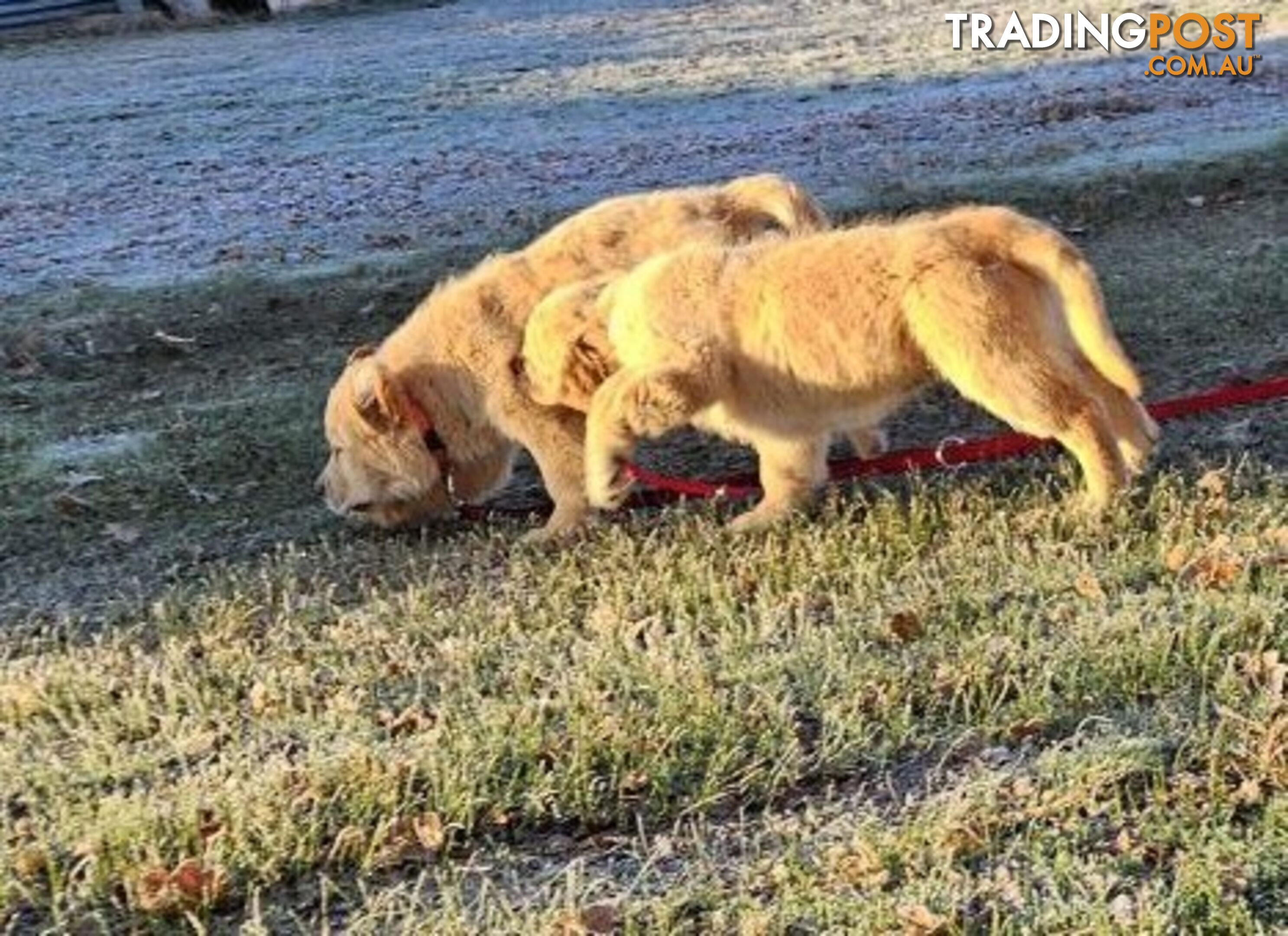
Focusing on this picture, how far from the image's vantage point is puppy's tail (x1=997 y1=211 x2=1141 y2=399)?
5.18 metres

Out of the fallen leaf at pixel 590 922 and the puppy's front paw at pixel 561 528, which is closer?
the fallen leaf at pixel 590 922

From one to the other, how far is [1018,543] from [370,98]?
1294 centimetres

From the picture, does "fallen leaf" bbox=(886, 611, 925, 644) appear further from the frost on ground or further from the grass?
the frost on ground

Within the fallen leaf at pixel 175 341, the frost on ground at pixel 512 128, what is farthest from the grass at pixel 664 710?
the frost on ground at pixel 512 128

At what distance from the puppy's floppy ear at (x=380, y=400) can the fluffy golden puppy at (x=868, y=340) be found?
2.41 ft

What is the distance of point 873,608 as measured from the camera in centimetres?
479

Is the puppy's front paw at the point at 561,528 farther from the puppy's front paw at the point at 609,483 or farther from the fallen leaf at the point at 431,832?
the fallen leaf at the point at 431,832

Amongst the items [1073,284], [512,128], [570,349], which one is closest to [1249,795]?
[1073,284]

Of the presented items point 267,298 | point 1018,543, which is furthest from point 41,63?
point 1018,543

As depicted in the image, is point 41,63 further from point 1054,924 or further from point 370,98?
point 1054,924

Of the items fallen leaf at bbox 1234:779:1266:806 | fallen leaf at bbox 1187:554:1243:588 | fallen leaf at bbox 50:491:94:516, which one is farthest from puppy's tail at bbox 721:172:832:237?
fallen leaf at bbox 1234:779:1266:806

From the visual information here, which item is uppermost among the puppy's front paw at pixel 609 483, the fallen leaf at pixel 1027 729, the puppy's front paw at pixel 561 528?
the puppy's front paw at pixel 609 483

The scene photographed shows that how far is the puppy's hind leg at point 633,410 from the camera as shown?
536 centimetres

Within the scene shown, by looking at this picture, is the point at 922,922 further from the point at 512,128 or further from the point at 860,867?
the point at 512,128
